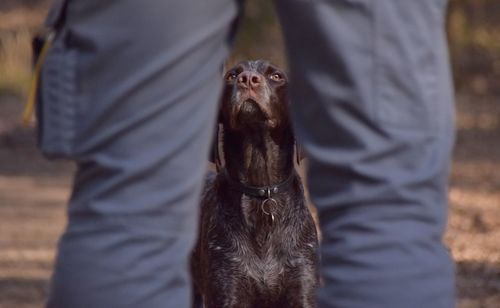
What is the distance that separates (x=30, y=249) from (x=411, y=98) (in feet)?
21.6

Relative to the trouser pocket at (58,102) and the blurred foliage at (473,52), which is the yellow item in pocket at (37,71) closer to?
the trouser pocket at (58,102)

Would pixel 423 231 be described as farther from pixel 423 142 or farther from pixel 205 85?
pixel 205 85

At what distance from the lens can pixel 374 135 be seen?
2375 mm

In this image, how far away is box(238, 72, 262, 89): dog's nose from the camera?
607 cm

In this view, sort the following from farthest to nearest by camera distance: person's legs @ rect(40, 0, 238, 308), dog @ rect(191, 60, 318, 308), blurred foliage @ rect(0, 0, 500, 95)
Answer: blurred foliage @ rect(0, 0, 500, 95) → dog @ rect(191, 60, 318, 308) → person's legs @ rect(40, 0, 238, 308)

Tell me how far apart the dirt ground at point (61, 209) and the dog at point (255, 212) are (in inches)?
37.5

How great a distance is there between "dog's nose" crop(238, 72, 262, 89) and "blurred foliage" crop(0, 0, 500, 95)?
10934 millimetres

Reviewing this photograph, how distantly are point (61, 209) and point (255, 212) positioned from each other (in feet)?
16.1

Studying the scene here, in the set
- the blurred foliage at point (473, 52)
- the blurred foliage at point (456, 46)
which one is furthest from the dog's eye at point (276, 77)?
the blurred foliage at point (473, 52)

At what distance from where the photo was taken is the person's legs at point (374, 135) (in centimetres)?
236

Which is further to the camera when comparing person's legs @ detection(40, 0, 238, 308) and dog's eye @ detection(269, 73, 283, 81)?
dog's eye @ detection(269, 73, 283, 81)

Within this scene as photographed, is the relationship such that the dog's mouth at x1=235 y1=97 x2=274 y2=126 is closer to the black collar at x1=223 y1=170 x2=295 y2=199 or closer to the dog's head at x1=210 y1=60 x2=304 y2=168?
the dog's head at x1=210 y1=60 x2=304 y2=168

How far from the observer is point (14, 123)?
652 inches

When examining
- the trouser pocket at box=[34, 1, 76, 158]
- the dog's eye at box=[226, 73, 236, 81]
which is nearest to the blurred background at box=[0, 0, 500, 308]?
the dog's eye at box=[226, 73, 236, 81]
